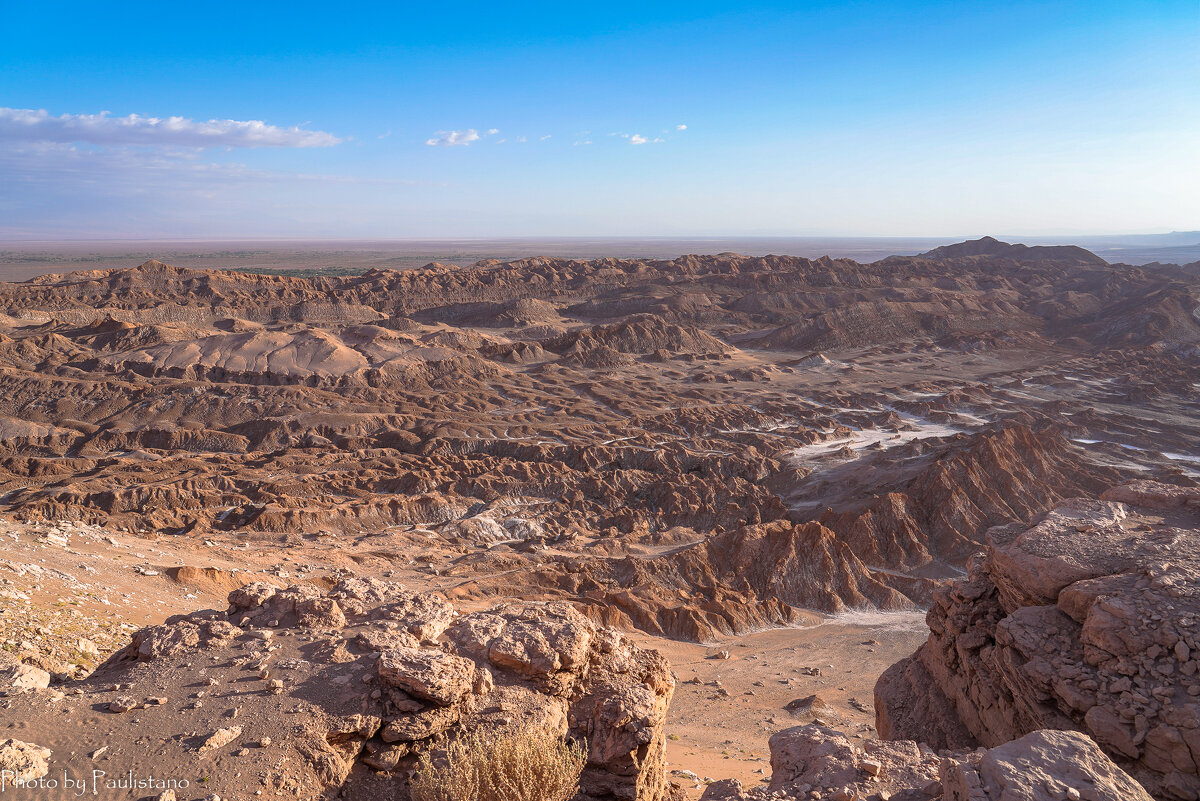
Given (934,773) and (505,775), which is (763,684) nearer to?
(934,773)

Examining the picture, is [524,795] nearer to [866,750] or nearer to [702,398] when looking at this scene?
[866,750]

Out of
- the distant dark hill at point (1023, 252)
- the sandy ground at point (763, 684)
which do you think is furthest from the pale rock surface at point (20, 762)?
the distant dark hill at point (1023, 252)

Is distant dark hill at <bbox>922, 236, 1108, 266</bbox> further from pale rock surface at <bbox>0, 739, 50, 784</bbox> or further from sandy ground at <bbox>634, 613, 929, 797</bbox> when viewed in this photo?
pale rock surface at <bbox>0, 739, 50, 784</bbox>

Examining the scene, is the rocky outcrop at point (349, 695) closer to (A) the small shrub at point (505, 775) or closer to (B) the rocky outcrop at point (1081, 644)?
(A) the small shrub at point (505, 775)

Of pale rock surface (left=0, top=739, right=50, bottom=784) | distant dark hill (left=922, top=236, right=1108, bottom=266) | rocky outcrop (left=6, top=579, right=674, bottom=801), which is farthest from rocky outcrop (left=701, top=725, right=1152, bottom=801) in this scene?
distant dark hill (left=922, top=236, right=1108, bottom=266)

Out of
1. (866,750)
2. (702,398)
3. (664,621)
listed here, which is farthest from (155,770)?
(702,398)

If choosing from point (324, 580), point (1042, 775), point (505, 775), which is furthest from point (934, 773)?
point (324, 580)
